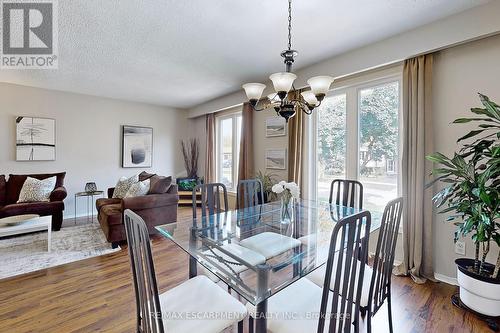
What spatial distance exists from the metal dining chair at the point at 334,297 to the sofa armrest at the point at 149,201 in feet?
8.21

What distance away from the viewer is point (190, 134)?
670 centimetres

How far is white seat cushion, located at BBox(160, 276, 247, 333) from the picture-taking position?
3.76 ft

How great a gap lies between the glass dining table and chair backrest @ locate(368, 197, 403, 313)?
0.31m

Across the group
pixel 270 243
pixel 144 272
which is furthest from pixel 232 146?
pixel 144 272

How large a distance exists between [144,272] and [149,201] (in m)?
2.57

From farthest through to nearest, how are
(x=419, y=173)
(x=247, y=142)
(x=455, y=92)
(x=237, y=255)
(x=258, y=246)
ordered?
1. (x=247, y=142)
2. (x=419, y=173)
3. (x=455, y=92)
4. (x=258, y=246)
5. (x=237, y=255)

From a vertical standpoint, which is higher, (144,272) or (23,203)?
(144,272)

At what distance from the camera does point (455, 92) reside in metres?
2.33

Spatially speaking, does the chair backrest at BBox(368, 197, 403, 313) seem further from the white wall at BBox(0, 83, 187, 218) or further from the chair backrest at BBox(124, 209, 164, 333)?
the white wall at BBox(0, 83, 187, 218)

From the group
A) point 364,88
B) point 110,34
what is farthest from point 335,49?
point 110,34

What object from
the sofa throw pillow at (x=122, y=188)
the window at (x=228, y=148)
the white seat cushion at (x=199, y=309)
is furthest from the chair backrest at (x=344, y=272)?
the window at (x=228, y=148)

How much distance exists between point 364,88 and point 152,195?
3434 millimetres

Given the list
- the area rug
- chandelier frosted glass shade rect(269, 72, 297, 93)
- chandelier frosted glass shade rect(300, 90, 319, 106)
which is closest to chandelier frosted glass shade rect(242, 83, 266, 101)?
chandelier frosted glass shade rect(269, 72, 297, 93)

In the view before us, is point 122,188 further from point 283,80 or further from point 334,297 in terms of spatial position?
point 334,297
